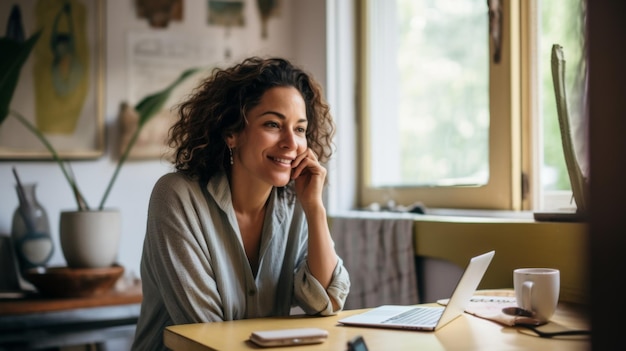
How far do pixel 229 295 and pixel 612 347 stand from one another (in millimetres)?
1234

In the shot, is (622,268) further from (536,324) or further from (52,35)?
(52,35)

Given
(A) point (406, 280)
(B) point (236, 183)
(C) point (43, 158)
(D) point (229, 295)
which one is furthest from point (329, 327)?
(C) point (43, 158)

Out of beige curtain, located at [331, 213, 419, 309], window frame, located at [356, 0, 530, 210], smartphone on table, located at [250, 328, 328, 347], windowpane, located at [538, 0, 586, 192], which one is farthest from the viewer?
beige curtain, located at [331, 213, 419, 309]

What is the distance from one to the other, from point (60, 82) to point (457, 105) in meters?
1.48

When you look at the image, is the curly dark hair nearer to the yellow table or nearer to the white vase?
the yellow table

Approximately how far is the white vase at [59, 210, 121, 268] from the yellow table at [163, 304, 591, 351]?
119 centimetres

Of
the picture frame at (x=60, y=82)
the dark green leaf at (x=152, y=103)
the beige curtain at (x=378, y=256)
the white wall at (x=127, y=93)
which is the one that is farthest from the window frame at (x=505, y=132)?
the picture frame at (x=60, y=82)

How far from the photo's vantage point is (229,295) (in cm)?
154

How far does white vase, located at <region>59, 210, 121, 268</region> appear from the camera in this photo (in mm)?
2395

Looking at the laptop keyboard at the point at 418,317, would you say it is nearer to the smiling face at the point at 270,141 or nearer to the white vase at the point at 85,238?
the smiling face at the point at 270,141

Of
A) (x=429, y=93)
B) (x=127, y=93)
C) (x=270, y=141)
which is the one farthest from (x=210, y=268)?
(x=127, y=93)

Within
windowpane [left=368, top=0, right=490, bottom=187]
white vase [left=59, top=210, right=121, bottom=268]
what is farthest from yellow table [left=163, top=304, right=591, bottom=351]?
white vase [left=59, top=210, right=121, bottom=268]

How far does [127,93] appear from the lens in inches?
109

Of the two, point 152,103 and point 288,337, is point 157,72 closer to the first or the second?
point 152,103
